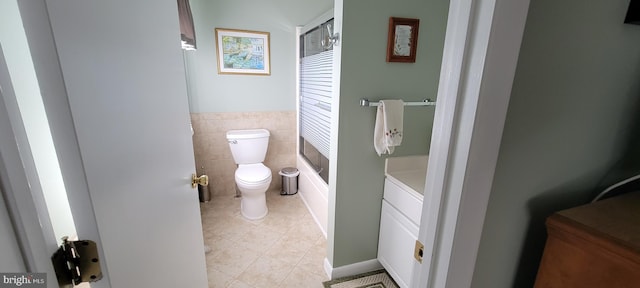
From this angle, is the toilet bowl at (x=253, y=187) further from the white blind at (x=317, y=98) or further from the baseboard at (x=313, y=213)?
the white blind at (x=317, y=98)

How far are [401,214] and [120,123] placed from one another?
1435mm

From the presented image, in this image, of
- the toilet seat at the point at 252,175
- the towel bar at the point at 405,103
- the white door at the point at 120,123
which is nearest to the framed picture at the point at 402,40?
the towel bar at the point at 405,103

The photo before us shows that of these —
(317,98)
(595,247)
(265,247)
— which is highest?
(317,98)

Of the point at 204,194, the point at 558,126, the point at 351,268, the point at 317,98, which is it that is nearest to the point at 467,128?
the point at 558,126

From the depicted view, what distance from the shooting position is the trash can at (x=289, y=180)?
2953 mm

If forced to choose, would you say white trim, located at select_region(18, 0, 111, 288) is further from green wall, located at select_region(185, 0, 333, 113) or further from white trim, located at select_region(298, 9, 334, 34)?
green wall, located at select_region(185, 0, 333, 113)

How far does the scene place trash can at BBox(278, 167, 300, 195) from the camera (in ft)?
9.69

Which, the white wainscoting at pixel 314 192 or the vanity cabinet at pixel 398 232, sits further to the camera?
the white wainscoting at pixel 314 192

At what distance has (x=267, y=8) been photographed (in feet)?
8.48

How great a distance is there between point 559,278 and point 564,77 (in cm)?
45

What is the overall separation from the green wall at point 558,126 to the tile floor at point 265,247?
4.62ft

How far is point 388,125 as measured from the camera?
152cm

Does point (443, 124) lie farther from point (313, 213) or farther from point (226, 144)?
point (226, 144)

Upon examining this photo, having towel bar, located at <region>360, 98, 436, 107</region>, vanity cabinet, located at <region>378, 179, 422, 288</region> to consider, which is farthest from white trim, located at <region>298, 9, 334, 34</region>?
vanity cabinet, located at <region>378, 179, 422, 288</region>
